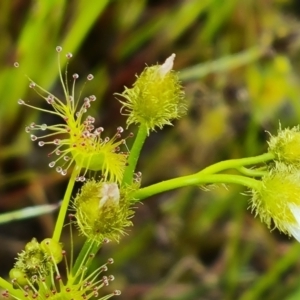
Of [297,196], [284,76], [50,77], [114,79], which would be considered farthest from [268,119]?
[297,196]

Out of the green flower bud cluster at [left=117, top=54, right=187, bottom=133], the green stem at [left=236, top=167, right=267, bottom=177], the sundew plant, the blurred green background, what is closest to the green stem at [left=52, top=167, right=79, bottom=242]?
the sundew plant

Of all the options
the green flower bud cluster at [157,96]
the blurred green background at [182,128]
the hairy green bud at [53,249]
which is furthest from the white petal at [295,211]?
the blurred green background at [182,128]

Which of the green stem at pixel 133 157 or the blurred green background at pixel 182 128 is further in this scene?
the blurred green background at pixel 182 128

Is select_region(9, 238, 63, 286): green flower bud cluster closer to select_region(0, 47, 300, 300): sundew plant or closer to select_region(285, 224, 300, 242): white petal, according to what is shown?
select_region(0, 47, 300, 300): sundew plant

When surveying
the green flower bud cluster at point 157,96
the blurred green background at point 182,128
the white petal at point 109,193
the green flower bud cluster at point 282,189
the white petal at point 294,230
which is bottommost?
the white petal at point 294,230

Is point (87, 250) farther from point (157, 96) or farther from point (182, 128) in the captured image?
point (182, 128)

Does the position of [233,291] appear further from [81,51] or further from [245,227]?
[81,51]

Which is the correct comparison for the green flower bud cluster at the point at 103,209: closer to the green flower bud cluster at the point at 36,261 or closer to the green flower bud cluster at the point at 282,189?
the green flower bud cluster at the point at 36,261
